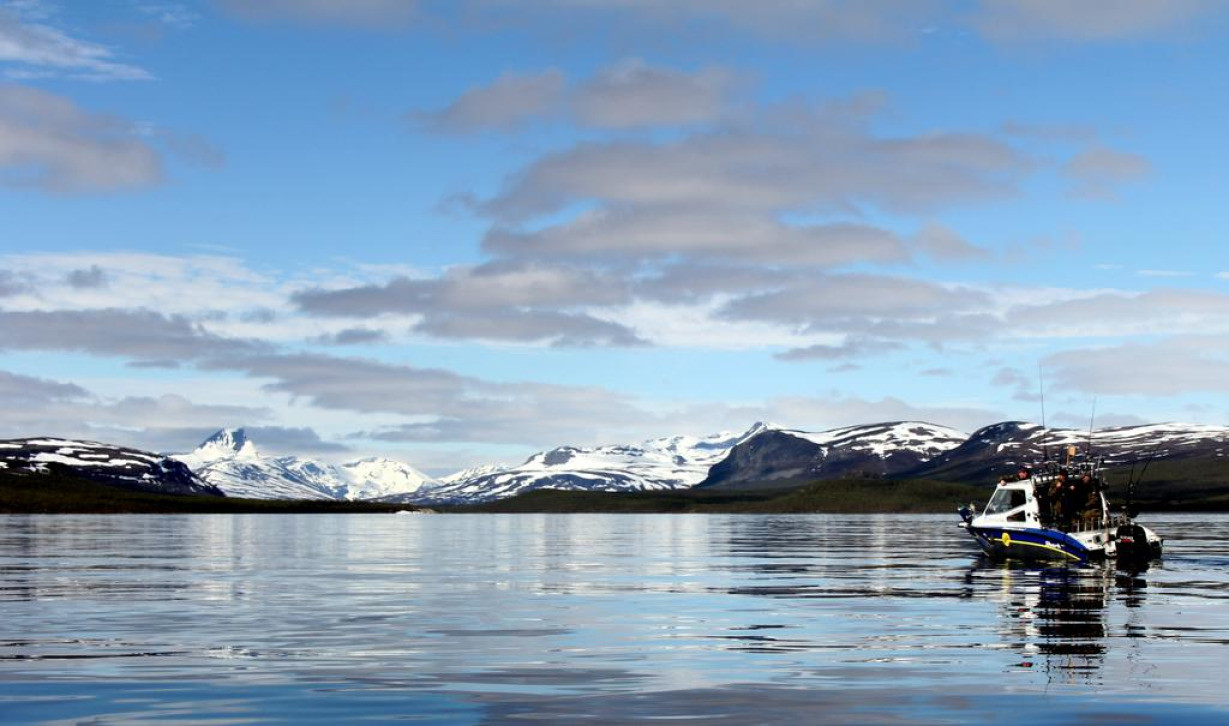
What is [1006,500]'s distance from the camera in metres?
92.4

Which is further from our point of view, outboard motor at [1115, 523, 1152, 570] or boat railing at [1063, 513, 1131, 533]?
boat railing at [1063, 513, 1131, 533]

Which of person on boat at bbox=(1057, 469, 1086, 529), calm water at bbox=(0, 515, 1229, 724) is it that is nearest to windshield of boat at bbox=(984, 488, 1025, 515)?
person on boat at bbox=(1057, 469, 1086, 529)

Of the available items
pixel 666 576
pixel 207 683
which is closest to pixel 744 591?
pixel 666 576

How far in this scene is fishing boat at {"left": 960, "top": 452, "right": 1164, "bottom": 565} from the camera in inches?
3199

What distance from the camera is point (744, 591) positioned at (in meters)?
63.2

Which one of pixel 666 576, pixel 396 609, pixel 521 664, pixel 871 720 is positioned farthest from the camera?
pixel 666 576

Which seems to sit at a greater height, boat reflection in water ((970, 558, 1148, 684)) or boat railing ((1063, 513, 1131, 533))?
boat railing ((1063, 513, 1131, 533))

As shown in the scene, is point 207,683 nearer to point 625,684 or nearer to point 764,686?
point 625,684

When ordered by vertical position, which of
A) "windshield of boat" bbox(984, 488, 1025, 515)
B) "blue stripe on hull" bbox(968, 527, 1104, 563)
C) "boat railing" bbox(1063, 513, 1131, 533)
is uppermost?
"windshield of boat" bbox(984, 488, 1025, 515)

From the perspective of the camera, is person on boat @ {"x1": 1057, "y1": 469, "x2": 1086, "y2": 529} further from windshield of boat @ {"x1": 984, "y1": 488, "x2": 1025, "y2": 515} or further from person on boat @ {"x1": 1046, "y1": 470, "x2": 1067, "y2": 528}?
windshield of boat @ {"x1": 984, "y1": 488, "x2": 1025, "y2": 515}

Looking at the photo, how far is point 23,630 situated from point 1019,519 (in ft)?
210

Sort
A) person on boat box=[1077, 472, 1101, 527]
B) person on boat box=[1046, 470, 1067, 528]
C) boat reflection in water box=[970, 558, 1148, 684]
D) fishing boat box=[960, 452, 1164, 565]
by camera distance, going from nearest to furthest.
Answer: boat reflection in water box=[970, 558, 1148, 684] → fishing boat box=[960, 452, 1164, 565] → person on boat box=[1077, 472, 1101, 527] → person on boat box=[1046, 470, 1067, 528]

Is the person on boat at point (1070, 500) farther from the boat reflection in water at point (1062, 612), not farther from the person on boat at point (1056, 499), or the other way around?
the boat reflection in water at point (1062, 612)

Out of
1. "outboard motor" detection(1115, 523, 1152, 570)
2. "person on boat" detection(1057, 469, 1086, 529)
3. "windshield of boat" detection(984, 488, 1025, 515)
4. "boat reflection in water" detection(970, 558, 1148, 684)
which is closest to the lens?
"boat reflection in water" detection(970, 558, 1148, 684)
